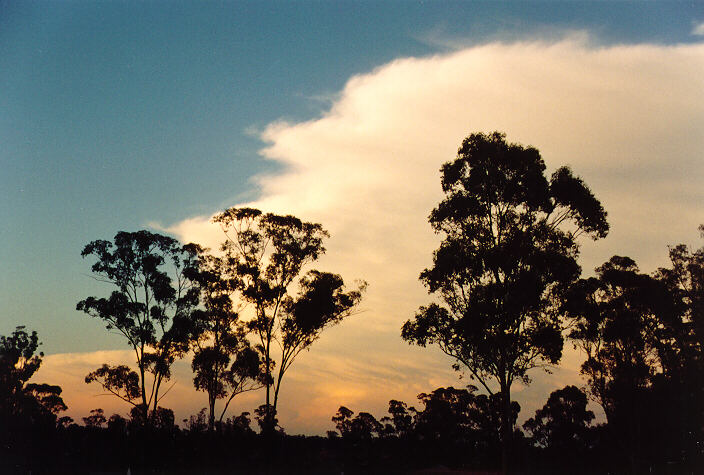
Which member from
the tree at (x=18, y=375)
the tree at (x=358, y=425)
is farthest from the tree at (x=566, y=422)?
the tree at (x=18, y=375)

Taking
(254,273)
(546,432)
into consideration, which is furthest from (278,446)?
(546,432)

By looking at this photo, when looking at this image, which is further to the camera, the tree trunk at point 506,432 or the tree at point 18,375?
the tree at point 18,375

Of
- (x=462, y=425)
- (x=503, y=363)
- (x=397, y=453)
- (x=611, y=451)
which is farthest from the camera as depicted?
(x=462, y=425)

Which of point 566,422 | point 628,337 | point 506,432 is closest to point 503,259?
point 506,432

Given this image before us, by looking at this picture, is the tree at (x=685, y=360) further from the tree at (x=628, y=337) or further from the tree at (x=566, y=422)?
the tree at (x=566, y=422)

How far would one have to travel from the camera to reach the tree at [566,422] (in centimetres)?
7700

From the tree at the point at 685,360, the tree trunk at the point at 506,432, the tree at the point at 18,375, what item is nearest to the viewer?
the tree trunk at the point at 506,432

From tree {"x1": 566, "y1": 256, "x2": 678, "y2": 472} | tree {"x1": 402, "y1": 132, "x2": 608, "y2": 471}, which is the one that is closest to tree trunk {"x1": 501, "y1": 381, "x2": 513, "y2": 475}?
tree {"x1": 402, "y1": 132, "x2": 608, "y2": 471}

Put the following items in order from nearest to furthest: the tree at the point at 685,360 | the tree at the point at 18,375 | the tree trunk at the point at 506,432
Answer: the tree trunk at the point at 506,432 → the tree at the point at 685,360 → the tree at the point at 18,375

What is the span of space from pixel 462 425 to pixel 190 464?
1712 inches

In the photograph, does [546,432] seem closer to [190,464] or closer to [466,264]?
[190,464]

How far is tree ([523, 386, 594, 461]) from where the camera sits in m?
77.0

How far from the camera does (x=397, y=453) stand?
73.8 m

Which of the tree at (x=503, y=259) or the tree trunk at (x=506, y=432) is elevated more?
the tree at (x=503, y=259)
